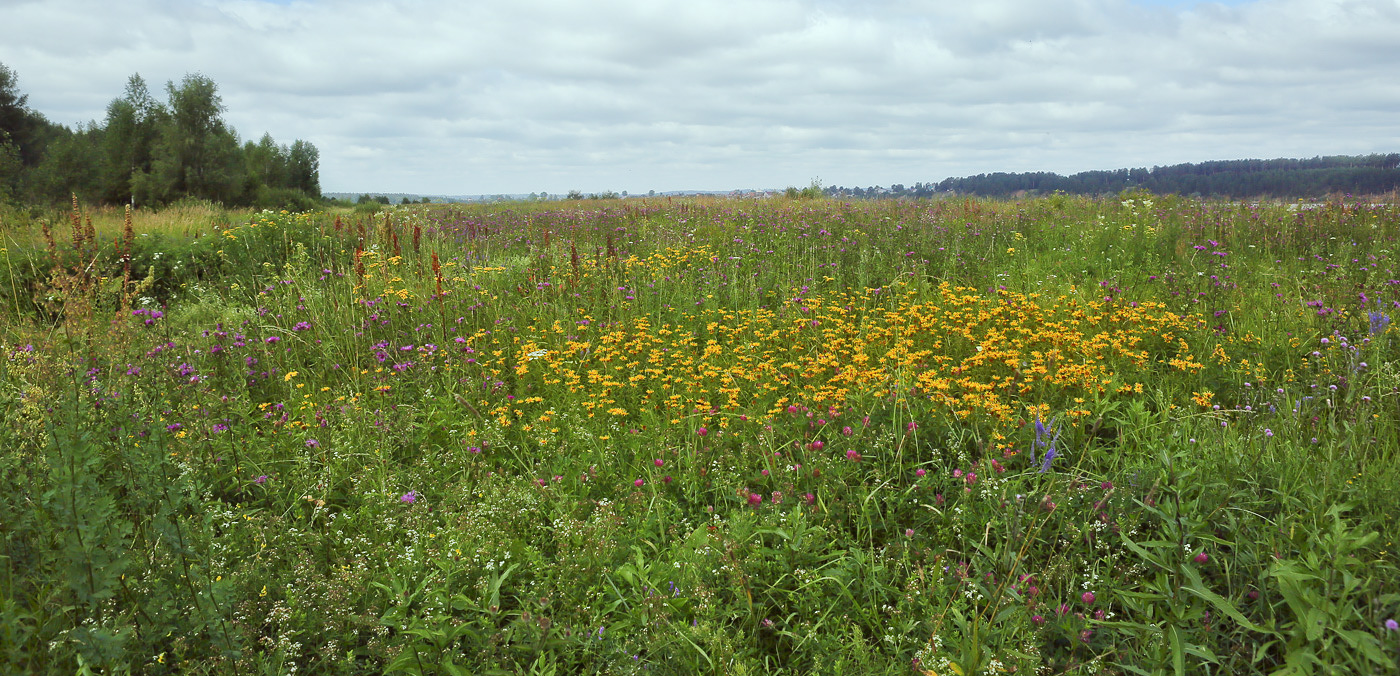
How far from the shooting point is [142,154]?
4216cm

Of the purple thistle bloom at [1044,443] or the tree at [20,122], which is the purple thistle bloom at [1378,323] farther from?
the tree at [20,122]

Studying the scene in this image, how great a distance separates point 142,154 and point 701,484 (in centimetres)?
5522

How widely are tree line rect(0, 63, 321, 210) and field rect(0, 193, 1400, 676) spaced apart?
43535mm

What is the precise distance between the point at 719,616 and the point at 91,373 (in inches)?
126

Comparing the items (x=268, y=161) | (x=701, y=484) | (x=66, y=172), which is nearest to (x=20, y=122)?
(x=66, y=172)

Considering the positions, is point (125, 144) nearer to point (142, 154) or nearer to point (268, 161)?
point (142, 154)

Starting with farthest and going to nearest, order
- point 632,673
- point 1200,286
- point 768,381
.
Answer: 1. point 1200,286
2. point 768,381
3. point 632,673

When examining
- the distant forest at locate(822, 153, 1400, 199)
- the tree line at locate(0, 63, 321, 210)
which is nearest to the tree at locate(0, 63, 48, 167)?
the tree line at locate(0, 63, 321, 210)

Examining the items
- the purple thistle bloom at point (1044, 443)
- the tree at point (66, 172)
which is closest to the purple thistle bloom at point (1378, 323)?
the purple thistle bloom at point (1044, 443)

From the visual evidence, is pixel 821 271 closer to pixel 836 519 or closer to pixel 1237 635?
pixel 836 519

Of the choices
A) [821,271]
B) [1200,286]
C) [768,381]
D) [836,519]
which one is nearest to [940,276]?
[821,271]

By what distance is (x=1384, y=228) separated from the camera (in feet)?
23.6

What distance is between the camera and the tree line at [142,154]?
3956 cm

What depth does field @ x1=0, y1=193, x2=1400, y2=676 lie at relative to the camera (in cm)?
181
